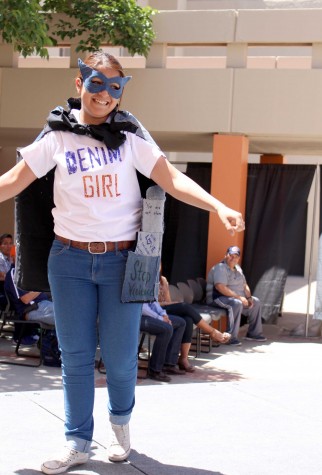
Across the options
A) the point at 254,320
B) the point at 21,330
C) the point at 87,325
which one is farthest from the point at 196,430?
the point at 254,320

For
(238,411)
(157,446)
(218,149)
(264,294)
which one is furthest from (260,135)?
(157,446)

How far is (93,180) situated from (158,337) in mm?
4612

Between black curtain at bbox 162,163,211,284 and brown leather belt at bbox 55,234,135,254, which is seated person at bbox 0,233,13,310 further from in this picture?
brown leather belt at bbox 55,234,135,254

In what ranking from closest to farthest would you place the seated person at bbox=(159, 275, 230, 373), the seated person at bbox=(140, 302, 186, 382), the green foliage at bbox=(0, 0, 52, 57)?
the seated person at bbox=(140, 302, 186, 382) → the seated person at bbox=(159, 275, 230, 373) → the green foliage at bbox=(0, 0, 52, 57)

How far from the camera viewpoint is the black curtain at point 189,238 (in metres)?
12.4

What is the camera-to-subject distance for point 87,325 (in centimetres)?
381

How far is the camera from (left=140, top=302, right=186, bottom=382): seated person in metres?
8.03

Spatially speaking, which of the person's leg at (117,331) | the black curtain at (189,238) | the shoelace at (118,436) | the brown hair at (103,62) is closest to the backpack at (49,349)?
the black curtain at (189,238)

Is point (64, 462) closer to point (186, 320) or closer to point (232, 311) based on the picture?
point (186, 320)

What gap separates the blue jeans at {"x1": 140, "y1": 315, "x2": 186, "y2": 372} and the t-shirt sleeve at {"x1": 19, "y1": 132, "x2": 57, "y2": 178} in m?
4.37

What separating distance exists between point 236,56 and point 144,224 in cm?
795

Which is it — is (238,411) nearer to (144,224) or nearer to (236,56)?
(144,224)

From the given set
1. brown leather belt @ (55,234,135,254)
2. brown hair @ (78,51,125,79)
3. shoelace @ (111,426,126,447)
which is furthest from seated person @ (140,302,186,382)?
brown hair @ (78,51,125,79)

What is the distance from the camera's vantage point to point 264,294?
39.8 feet
